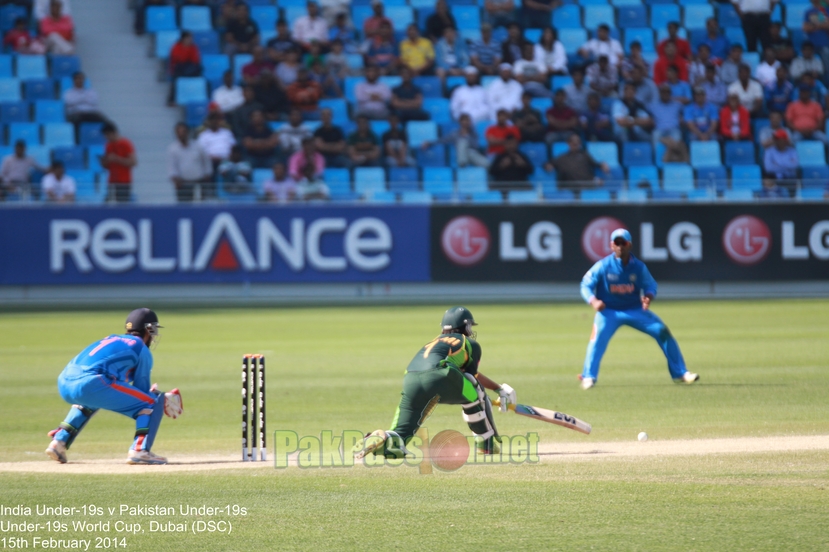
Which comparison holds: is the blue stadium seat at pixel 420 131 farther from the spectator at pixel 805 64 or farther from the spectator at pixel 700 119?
the spectator at pixel 805 64

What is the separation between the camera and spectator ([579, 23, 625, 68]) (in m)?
26.9

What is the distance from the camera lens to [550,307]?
22.5 metres

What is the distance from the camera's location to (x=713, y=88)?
26.6 metres

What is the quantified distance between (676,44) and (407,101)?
732 centimetres

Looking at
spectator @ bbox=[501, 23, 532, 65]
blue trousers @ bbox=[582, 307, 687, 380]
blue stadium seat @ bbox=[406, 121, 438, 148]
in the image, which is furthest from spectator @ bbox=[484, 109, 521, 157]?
blue trousers @ bbox=[582, 307, 687, 380]

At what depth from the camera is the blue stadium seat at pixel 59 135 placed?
959 inches

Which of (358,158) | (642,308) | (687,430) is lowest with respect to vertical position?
(687,430)

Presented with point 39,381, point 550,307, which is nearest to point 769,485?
point 39,381

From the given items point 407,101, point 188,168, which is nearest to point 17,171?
point 188,168

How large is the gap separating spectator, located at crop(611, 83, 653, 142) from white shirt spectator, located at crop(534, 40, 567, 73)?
195 centimetres

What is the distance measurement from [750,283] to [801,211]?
193 centimetres

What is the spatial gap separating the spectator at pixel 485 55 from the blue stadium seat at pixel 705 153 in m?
5.23

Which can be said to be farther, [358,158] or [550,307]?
[358,158]

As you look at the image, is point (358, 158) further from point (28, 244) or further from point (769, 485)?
point (769, 485)
